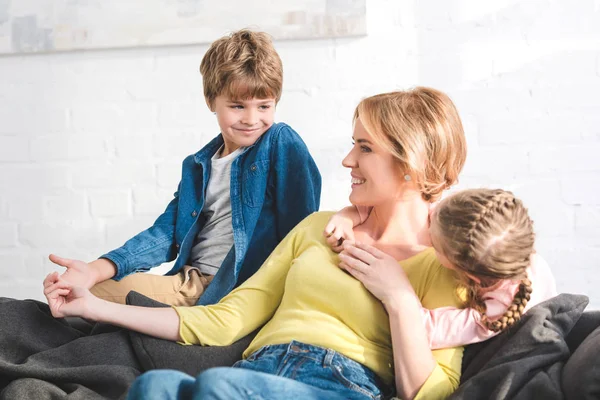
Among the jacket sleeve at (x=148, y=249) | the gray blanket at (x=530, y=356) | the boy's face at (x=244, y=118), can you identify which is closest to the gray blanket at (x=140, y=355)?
the gray blanket at (x=530, y=356)

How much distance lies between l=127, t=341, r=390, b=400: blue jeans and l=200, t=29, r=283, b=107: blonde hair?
2.62ft

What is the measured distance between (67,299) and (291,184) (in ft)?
2.20

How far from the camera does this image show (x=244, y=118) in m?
2.19

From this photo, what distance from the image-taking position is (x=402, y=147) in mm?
1699

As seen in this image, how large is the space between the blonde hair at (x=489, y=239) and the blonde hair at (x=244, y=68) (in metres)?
0.82

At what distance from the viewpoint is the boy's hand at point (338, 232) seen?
1.74m

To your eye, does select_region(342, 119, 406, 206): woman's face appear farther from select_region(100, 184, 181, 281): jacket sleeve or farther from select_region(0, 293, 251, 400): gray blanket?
select_region(100, 184, 181, 281): jacket sleeve

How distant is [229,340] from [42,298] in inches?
67.7

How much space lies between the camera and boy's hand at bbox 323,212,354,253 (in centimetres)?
174

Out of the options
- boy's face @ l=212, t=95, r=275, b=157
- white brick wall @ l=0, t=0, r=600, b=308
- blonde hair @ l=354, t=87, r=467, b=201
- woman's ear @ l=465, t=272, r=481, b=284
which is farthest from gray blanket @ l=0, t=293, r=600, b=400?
white brick wall @ l=0, t=0, r=600, b=308

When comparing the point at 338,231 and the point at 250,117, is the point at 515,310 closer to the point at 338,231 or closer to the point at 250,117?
the point at 338,231

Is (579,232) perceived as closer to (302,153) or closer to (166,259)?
(302,153)

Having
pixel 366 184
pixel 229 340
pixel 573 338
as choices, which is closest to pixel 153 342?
pixel 229 340

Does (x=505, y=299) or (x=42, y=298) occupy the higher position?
(x=505, y=299)
